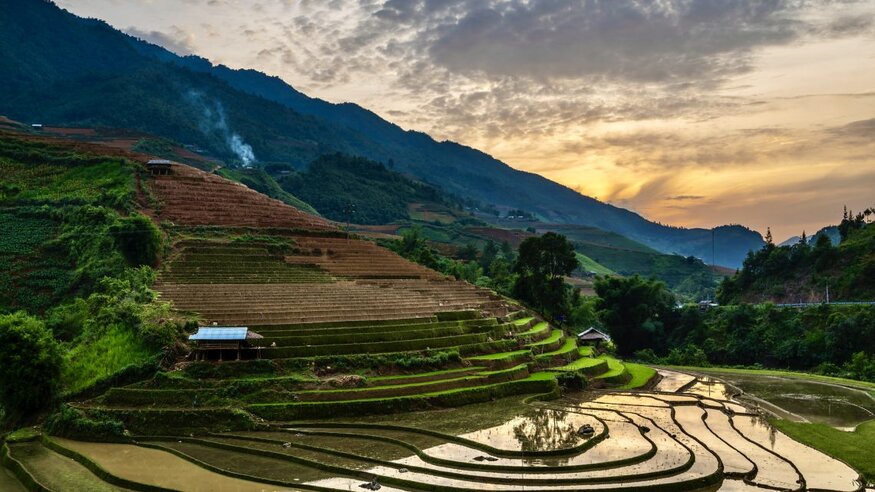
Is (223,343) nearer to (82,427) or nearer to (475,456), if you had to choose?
(82,427)

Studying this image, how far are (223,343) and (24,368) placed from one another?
7.05m

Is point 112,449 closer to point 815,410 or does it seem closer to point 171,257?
point 171,257

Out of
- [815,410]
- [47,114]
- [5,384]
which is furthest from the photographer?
[47,114]

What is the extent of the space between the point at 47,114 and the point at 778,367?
Answer: 150741mm

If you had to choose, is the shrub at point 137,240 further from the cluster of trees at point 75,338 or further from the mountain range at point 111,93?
the mountain range at point 111,93

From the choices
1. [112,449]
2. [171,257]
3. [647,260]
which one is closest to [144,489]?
[112,449]

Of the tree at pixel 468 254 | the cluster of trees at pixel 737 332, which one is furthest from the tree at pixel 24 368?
the tree at pixel 468 254

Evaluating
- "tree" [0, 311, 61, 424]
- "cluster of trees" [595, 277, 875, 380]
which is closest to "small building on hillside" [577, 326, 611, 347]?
"cluster of trees" [595, 277, 875, 380]

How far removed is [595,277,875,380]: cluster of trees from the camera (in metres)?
44.6

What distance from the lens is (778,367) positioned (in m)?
49.0

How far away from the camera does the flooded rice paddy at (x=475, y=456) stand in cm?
1728

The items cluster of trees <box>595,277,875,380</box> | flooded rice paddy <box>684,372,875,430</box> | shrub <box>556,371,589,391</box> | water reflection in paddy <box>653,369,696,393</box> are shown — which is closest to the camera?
flooded rice paddy <box>684,372,875,430</box>

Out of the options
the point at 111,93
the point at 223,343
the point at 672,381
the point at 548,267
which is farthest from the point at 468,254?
the point at 111,93

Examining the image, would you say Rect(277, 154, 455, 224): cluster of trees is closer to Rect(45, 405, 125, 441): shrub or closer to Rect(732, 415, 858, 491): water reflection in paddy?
Rect(45, 405, 125, 441): shrub
